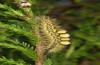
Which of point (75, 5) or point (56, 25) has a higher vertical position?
point (75, 5)

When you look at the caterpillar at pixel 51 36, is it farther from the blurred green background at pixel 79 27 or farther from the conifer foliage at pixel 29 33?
the blurred green background at pixel 79 27

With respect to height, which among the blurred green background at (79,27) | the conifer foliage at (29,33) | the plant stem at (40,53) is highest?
the blurred green background at (79,27)

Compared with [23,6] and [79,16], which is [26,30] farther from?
[79,16]

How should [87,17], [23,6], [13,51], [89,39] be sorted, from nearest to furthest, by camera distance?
[23,6], [13,51], [89,39], [87,17]

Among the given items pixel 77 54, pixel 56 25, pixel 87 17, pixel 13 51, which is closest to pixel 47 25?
pixel 56 25

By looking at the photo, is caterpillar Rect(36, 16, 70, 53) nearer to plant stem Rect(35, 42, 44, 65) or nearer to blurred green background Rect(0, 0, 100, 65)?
plant stem Rect(35, 42, 44, 65)

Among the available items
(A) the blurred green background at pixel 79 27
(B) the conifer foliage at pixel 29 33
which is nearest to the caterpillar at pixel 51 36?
(B) the conifer foliage at pixel 29 33
